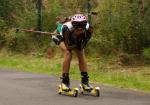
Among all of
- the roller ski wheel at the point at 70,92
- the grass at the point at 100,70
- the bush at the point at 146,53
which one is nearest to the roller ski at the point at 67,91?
the roller ski wheel at the point at 70,92

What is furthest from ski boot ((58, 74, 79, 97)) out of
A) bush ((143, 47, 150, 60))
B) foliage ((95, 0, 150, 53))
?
foliage ((95, 0, 150, 53))

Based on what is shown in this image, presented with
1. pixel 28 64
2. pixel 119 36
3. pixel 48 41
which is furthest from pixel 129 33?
pixel 48 41

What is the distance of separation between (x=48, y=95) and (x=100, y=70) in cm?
508

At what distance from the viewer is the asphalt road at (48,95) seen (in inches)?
376

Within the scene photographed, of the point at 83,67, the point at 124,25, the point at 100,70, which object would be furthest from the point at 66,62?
the point at 124,25

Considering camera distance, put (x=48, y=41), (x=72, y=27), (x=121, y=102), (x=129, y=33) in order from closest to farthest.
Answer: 1. (x=121, y=102)
2. (x=72, y=27)
3. (x=129, y=33)
4. (x=48, y=41)

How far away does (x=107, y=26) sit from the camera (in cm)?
1634

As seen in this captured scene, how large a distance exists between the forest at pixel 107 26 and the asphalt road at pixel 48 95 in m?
3.72

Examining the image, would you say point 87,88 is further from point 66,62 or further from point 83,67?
point 66,62

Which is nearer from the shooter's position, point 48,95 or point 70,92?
point 70,92

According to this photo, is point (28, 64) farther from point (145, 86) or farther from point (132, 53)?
point (145, 86)

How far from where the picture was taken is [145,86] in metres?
11.9

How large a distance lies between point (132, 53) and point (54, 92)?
615 centimetres

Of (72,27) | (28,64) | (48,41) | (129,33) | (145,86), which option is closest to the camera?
(72,27)
